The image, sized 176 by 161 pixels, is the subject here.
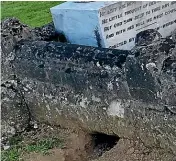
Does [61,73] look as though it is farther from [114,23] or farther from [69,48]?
[114,23]

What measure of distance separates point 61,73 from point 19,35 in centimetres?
81

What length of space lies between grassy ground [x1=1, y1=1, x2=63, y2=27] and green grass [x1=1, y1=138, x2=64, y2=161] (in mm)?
4260

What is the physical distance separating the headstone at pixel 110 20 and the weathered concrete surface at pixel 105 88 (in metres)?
0.37

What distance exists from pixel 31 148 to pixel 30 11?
18.4 ft

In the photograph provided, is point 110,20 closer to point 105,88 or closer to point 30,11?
point 105,88

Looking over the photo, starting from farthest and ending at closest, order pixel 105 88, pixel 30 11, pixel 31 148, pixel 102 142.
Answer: pixel 30 11
pixel 102 142
pixel 31 148
pixel 105 88

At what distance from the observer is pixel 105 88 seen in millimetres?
4359

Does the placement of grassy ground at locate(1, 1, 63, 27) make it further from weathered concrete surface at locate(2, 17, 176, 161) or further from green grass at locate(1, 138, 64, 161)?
green grass at locate(1, 138, 64, 161)

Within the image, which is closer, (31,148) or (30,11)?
(31,148)

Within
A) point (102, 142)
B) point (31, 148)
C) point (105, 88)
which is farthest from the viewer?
point (102, 142)

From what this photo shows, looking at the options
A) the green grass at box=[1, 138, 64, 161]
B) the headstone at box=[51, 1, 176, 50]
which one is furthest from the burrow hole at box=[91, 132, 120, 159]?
the headstone at box=[51, 1, 176, 50]

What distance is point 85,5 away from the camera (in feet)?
16.3

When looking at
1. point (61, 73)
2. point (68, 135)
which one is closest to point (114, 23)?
point (61, 73)

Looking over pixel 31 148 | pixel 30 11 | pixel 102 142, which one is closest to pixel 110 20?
pixel 102 142
